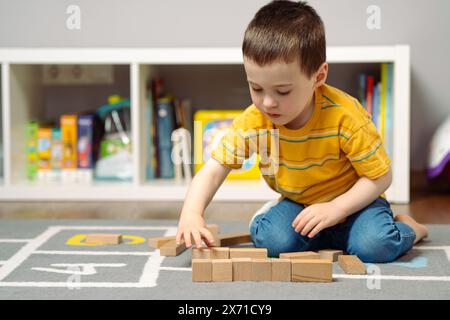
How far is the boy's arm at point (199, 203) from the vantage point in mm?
1103

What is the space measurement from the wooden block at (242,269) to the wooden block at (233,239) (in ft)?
0.75

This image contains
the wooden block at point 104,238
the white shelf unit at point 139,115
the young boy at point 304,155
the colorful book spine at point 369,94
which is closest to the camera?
the young boy at point 304,155

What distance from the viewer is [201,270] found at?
103 cm

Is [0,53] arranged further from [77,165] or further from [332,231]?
[332,231]

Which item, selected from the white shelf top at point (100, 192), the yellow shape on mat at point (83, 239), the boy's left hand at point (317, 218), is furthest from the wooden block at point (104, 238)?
the white shelf top at point (100, 192)

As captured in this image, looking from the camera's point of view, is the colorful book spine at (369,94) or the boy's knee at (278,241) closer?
the boy's knee at (278,241)

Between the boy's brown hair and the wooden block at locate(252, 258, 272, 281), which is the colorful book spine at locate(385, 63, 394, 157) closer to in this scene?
the boy's brown hair

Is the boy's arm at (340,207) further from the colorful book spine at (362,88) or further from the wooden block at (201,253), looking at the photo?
the colorful book spine at (362,88)

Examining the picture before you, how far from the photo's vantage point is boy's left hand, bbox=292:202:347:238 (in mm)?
1127

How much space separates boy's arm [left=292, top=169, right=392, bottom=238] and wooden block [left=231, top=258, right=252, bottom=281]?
0.45 feet

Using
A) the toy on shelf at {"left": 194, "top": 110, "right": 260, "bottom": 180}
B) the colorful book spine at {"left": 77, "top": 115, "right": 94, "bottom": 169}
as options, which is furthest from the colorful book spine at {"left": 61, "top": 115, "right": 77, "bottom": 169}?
the toy on shelf at {"left": 194, "top": 110, "right": 260, "bottom": 180}

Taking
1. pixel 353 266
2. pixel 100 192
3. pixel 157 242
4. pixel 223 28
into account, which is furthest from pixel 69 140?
pixel 353 266

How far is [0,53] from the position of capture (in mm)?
1926

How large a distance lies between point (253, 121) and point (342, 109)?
0.15m
